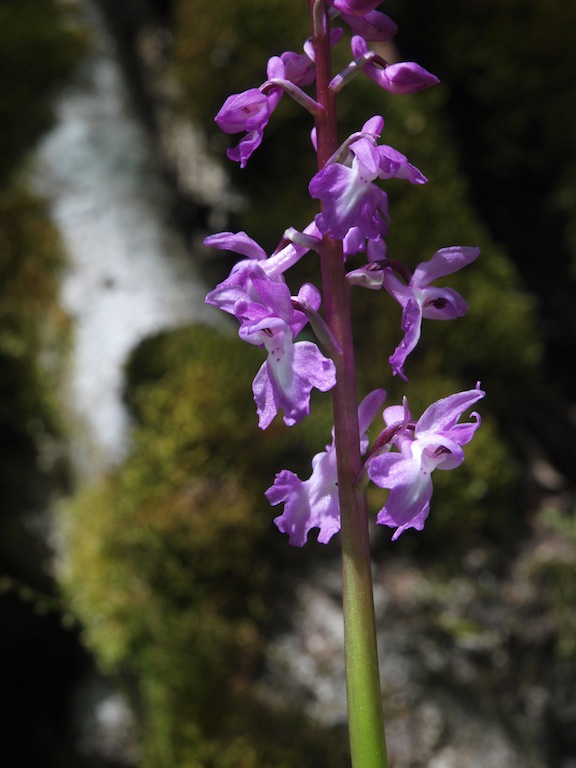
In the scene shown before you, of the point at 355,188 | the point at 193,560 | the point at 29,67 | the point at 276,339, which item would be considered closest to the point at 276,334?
the point at 276,339

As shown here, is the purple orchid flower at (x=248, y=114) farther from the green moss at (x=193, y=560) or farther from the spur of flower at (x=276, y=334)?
the green moss at (x=193, y=560)

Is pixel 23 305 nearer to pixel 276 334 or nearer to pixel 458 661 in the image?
pixel 458 661

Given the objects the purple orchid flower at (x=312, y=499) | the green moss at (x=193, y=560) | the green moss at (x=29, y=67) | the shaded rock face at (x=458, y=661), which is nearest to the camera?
the purple orchid flower at (x=312, y=499)

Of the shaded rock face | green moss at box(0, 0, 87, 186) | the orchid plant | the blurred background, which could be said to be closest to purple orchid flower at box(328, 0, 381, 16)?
the orchid plant

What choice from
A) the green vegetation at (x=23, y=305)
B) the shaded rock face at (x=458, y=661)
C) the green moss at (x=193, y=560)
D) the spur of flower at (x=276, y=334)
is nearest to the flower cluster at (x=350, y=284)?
the spur of flower at (x=276, y=334)

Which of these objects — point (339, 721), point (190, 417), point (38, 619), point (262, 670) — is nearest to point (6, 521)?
point (38, 619)

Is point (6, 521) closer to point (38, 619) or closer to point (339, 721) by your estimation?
point (38, 619)
